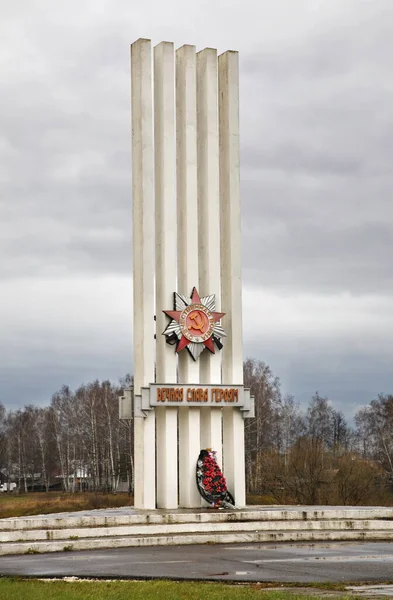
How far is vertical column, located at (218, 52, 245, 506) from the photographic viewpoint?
3250 cm

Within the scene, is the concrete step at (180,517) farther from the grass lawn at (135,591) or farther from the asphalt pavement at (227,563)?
the grass lawn at (135,591)

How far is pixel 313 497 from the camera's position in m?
44.9

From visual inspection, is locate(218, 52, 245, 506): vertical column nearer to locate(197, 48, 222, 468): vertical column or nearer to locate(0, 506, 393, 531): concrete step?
locate(197, 48, 222, 468): vertical column

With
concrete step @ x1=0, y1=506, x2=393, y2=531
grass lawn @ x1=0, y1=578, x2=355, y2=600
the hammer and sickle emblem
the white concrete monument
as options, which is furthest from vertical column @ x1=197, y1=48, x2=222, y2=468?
grass lawn @ x1=0, y1=578, x2=355, y2=600

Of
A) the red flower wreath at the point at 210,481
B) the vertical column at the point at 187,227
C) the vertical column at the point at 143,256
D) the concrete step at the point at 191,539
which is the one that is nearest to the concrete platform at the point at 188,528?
the concrete step at the point at 191,539

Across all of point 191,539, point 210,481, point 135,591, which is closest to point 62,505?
point 210,481

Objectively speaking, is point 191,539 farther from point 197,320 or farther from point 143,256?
point 143,256

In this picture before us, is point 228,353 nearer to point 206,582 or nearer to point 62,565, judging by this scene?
point 62,565

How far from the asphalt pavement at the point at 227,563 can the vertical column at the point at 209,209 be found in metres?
9.86

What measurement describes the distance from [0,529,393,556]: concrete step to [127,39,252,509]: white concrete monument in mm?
6547

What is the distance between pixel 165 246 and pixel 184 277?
1182 mm

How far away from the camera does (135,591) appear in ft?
44.8

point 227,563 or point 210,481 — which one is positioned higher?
point 210,481

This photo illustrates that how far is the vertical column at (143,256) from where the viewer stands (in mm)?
30844
